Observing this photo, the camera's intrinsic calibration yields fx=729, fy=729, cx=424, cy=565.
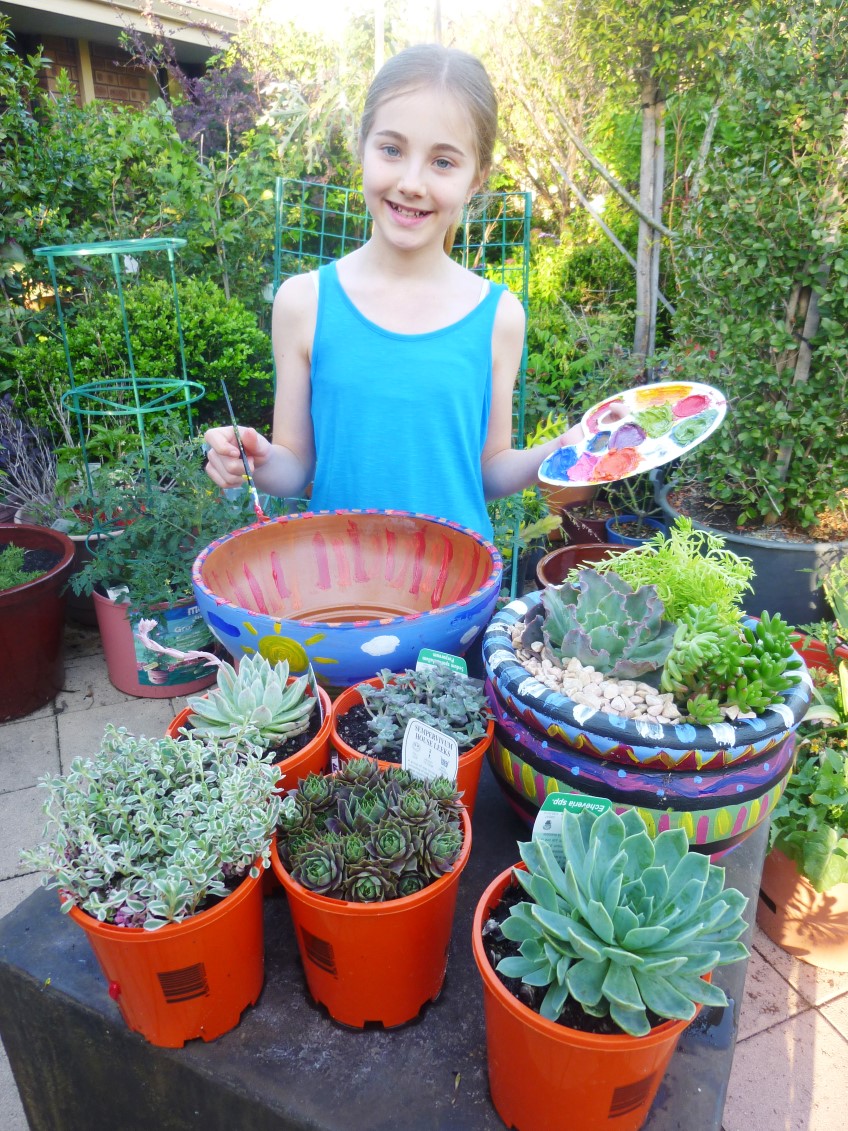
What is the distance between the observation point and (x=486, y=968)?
0.72 m

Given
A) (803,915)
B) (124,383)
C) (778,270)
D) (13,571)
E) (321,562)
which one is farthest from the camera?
A: (124,383)

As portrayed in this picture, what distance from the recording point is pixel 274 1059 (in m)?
0.81

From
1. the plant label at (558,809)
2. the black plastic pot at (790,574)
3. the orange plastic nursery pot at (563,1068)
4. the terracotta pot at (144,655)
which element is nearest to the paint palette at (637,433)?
the plant label at (558,809)

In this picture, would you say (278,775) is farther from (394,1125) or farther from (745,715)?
(745,715)

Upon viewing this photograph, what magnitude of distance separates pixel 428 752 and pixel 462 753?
60 millimetres

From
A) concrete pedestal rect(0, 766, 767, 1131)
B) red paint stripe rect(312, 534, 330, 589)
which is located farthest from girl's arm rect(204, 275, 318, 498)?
concrete pedestal rect(0, 766, 767, 1131)

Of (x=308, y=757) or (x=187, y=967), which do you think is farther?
(x=308, y=757)

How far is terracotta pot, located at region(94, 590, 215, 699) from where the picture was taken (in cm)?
259

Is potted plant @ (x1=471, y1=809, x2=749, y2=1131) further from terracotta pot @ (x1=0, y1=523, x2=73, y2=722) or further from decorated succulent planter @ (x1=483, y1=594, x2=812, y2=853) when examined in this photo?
terracotta pot @ (x1=0, y1=523, x2=73, y2=722)

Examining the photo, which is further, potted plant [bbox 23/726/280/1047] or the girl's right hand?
the girl's right hand

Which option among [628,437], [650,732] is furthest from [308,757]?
[628,437]

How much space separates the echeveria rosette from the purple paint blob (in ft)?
0.97

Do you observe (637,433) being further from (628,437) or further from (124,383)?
(124,383)

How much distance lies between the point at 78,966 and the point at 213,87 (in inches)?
275
